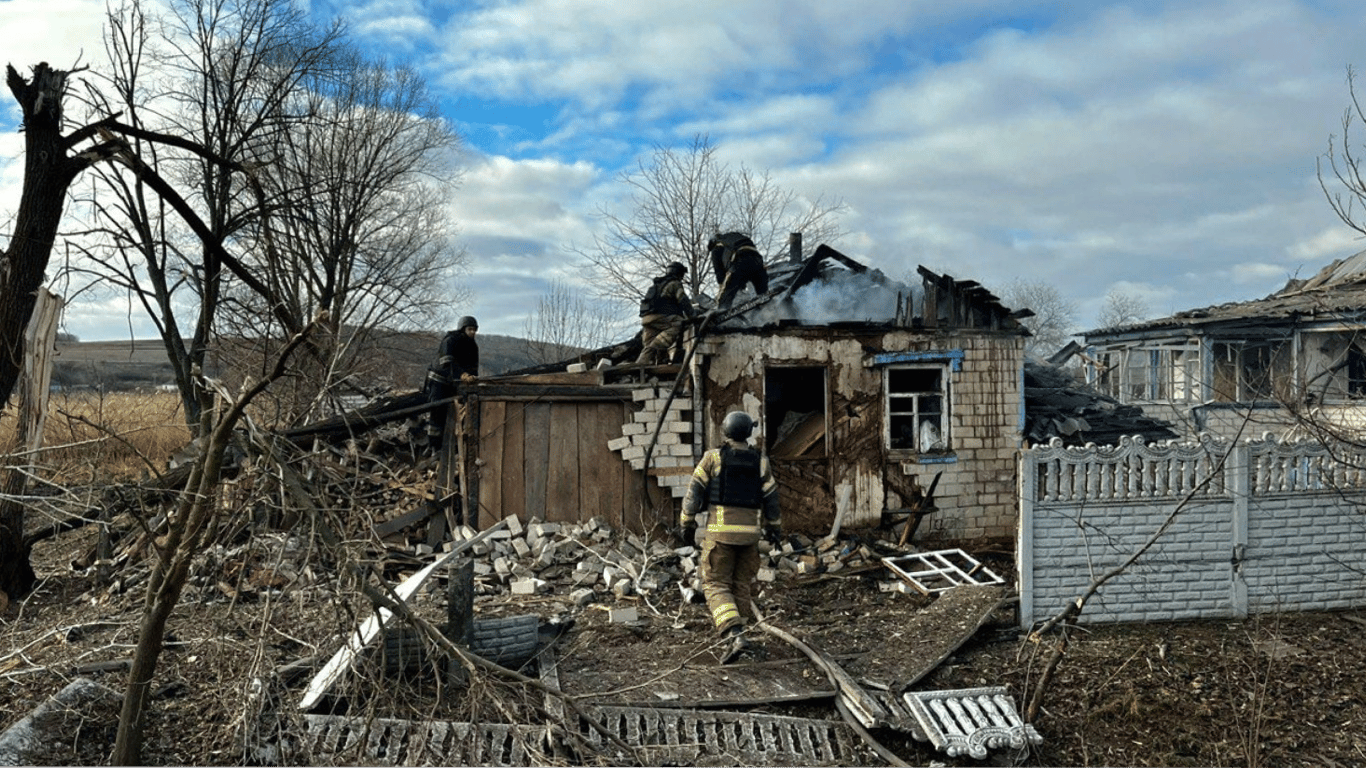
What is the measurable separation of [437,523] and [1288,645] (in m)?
8.62

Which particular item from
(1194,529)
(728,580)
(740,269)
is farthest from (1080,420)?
(728,580)

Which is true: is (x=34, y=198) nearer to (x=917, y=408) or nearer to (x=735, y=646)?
(x=735, y=646)

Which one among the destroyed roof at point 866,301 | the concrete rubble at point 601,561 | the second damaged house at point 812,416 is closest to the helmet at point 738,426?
the concrete rubble at point 601,561

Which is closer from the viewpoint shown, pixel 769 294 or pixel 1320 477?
pixel 1320 477

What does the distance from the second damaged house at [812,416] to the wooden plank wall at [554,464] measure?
0.05ft

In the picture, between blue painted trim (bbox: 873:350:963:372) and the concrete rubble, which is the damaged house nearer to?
blue painted trim (bbox: 873:350:963:372)

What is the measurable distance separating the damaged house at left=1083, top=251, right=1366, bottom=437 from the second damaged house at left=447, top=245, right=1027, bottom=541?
9.05m

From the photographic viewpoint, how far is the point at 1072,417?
12.8 m

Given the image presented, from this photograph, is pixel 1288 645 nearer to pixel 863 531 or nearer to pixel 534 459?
pixel 863 531

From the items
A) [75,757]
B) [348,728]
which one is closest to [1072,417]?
[348,728]

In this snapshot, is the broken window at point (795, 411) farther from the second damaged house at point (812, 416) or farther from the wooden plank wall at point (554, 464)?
the wooden plank wall at point (554, 464)

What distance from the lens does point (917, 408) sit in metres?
11.4

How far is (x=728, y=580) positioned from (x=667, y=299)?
462 cm

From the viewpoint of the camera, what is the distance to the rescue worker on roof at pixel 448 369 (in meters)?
11.0
